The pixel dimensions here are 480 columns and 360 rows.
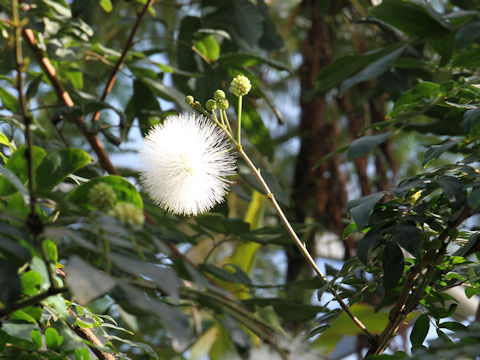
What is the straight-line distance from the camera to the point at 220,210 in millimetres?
1168

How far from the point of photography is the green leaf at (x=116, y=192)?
0.47 metres

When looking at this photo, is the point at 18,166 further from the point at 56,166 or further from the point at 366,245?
the point at 366,245

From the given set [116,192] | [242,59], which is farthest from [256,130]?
[116,192]

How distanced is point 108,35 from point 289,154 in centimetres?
165

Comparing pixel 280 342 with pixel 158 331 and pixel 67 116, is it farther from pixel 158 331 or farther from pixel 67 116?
pixel 158 331

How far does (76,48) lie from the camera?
49.9 inches

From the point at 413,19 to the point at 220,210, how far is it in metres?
0.66

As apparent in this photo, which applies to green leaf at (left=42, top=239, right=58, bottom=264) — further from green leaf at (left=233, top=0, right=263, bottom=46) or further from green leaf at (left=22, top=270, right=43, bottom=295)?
green leaf at (left=233, top=0, right=263, bottom=46)

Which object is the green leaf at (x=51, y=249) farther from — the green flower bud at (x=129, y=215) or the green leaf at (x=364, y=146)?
the green leaf at (x=364, y=146)

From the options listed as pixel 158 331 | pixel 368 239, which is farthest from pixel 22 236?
pixel 158 331

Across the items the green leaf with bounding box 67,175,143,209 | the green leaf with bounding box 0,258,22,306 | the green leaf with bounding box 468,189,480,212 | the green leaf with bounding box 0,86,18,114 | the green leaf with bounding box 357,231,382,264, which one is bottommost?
the green leaf with bounding box 357,231,382,264

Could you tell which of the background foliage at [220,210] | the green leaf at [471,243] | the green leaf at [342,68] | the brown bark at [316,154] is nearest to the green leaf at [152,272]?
the background foliage at [220,210]

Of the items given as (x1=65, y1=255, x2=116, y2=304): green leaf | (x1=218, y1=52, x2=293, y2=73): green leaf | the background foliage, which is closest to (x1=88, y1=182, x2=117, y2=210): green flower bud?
the background foliage

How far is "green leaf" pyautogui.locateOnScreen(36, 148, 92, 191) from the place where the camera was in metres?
0.47
